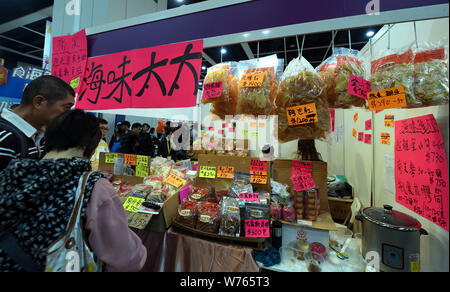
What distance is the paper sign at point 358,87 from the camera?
3.28 feet

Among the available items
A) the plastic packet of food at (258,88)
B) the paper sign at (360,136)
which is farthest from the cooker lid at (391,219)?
the paper sign at (360,136)

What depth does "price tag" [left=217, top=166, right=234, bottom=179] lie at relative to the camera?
5.45ft

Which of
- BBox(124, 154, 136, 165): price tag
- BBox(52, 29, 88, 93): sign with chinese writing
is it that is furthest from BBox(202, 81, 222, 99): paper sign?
BBox(124, 154, 136, 165): price tag

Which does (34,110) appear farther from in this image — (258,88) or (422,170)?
(422,170)

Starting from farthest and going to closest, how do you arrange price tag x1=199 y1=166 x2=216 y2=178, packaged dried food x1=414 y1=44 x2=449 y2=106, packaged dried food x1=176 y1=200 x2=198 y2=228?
price tag x1=199 y1=166 x2=216 y2=178 → packaged dried food x1=176 y1=200 x2=198 y2=228 → packaged dried food x1=414 y1=44 x2=449 y2=106

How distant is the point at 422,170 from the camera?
1115 mm

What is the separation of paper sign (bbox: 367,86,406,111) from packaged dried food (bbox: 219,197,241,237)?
102 centimetres

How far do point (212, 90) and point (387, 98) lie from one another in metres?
0.91

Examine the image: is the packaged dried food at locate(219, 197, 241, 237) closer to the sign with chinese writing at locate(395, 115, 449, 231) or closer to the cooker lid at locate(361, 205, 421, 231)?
the cooker lid at locate(361, 205, 421, 231)

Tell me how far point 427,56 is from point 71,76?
233cm

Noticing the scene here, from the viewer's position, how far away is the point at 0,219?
0.71m

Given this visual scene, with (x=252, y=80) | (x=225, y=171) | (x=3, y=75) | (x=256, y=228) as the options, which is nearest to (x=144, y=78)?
(x=252, y=80)
